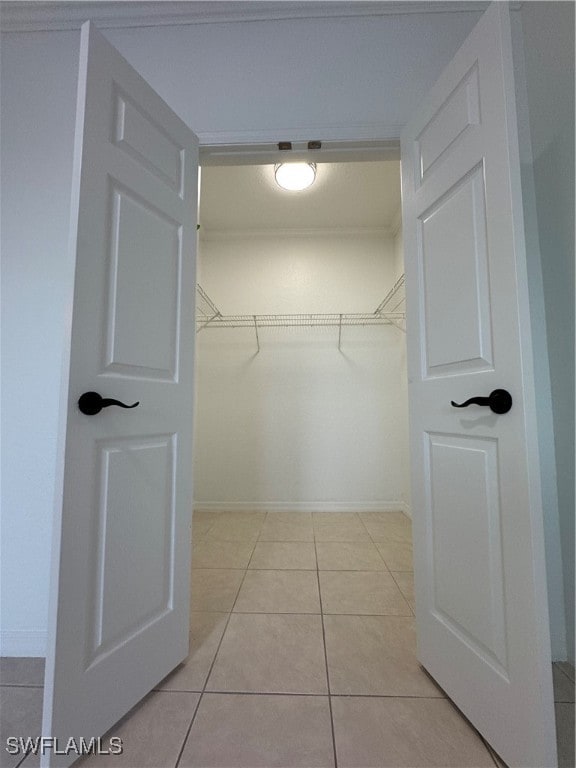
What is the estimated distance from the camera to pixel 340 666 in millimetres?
1158

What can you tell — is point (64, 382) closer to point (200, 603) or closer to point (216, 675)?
point (216, 675)

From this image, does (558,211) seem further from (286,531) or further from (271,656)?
(286,531)

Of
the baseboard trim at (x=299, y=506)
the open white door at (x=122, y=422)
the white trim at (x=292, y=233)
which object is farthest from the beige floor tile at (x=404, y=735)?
the white trim at (x=292, y=233)

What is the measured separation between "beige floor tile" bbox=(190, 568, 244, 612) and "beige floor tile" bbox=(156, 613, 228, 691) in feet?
0.24

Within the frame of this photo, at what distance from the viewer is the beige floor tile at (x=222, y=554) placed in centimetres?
199

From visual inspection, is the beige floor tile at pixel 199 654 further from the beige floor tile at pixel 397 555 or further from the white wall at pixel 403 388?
the white wall at pixel 403 388

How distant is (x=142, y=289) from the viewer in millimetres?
1079

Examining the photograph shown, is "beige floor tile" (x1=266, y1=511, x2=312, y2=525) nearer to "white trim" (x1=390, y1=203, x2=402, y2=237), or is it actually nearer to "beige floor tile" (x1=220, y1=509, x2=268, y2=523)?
"beige floor tile" (x1=220, y1=509, x2=268, y2=523)

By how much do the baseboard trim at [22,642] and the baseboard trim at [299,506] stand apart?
1.84 m

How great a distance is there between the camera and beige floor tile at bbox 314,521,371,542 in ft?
7.78

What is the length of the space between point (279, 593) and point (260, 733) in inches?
28.8

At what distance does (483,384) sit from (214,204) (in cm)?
275

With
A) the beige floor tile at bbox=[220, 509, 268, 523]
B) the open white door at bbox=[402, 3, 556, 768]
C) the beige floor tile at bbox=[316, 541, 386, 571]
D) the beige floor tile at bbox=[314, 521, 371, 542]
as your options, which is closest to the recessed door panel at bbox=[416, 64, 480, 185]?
the open white door at bbox=[402, 3, 556, 768]

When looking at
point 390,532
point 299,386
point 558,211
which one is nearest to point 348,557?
point 390,532
